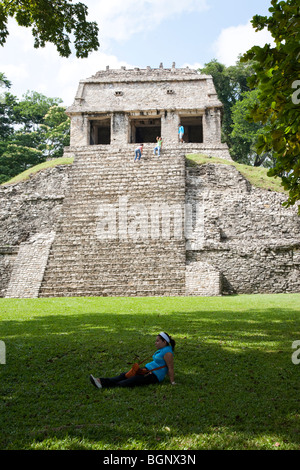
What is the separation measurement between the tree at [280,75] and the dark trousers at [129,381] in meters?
2.66

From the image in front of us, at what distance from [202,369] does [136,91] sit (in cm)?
2137

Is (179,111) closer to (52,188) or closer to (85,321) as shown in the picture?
(52,188)

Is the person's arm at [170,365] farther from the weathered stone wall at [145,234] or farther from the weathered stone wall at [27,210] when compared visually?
the weathered stone wall at [27,210]

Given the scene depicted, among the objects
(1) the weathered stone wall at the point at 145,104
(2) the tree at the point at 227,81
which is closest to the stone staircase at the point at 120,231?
(1) the weathered stone wall at the point at 145,104

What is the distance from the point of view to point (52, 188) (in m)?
15.7

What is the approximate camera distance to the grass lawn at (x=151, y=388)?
2701 mm

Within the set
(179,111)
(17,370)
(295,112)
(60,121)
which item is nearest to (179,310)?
(17,370)

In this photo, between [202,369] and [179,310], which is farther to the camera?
[179,310]

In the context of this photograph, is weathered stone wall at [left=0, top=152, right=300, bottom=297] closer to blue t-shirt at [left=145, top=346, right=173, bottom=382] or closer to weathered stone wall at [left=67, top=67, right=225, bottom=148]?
weathered stone wall at [left=67, top=67, right=225, bottom=148]

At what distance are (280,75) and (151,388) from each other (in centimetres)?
327

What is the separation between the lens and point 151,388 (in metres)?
3.70

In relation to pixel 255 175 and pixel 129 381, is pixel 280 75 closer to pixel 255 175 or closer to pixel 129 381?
pixel 129 381

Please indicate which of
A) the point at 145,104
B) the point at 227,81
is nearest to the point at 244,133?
the point at 227,81

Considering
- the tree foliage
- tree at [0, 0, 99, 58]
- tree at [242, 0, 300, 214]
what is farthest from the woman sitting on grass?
the tree foliage
